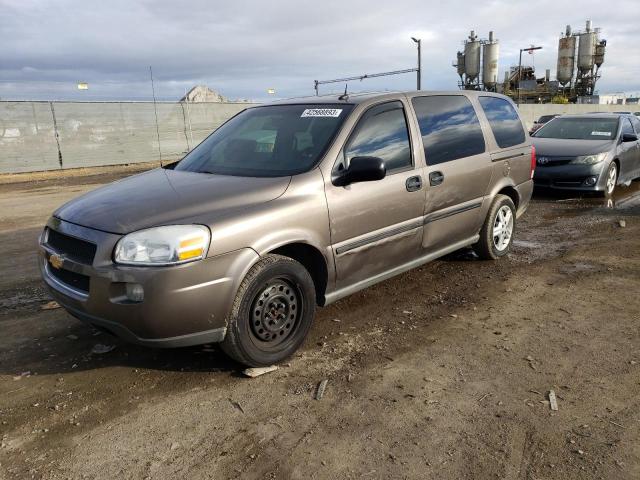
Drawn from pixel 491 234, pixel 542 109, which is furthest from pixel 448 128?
pixel 542 109

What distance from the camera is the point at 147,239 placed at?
9.79ft

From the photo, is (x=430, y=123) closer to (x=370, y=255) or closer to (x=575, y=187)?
(x=370, y=255)

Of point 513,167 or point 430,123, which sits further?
point 513,167


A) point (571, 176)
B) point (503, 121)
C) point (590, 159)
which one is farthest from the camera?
point (571, 176)

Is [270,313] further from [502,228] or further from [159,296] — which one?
[502,228]

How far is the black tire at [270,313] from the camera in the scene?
10.6 ft

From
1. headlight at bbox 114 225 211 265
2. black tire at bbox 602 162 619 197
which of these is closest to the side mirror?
headlight at bbox 114 225 211 265

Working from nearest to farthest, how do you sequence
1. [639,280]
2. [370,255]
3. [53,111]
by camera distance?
[370,255]
[639,280]
[53,111]

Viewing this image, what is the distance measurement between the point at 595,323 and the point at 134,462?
352 centimetres

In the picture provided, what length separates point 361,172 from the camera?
365cm

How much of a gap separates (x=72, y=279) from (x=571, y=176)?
8848mm

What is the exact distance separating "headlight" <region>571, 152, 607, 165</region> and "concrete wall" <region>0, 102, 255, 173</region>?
16.5 m

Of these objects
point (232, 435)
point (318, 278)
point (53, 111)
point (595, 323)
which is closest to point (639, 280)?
point (595, 323)

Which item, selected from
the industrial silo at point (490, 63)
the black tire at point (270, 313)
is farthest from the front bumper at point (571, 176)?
the industrial silo at point (490, 63)
